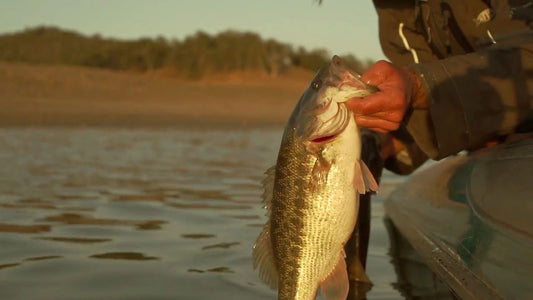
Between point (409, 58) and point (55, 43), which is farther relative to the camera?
point (55, 43)

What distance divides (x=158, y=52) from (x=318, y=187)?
23261mm

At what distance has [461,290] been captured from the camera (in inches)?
121

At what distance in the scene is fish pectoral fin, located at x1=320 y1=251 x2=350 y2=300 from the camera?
2.58m

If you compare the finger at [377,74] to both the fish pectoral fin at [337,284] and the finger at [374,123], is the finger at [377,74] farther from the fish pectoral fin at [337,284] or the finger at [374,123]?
the fish pectoral fin at [337,284]

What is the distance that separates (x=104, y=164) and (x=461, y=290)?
5991 mm

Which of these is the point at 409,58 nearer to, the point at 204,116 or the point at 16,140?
the point at 16,140

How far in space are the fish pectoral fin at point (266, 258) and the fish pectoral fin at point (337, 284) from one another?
181 millimetres

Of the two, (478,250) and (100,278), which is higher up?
(478,250)

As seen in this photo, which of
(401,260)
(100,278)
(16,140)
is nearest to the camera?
(100,278)

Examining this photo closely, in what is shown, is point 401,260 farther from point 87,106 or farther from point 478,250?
point 87,106

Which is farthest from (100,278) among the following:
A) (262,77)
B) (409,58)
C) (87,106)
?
(262,77)

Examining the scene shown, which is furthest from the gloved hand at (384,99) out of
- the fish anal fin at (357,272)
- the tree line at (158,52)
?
the tree line at (158,52)

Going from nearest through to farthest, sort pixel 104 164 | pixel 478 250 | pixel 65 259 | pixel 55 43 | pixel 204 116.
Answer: pixel 478 250 < pixel 65 259 < pixel 104 164 < pixel 204 116 < pixel 55 43

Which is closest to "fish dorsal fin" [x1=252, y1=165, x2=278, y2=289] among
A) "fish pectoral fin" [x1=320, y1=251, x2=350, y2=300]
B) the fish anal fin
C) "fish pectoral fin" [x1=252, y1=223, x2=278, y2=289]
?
"fish pectoral fin" [x1=252, y1=223, x2=278, y2=289]
